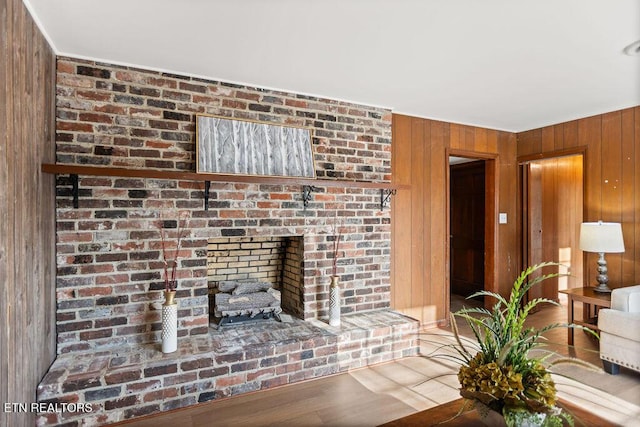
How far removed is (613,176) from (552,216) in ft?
5.03

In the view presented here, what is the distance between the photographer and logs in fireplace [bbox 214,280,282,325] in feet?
9.66

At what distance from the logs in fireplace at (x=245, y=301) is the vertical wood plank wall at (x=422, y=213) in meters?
1.29

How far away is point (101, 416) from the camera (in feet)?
6.94

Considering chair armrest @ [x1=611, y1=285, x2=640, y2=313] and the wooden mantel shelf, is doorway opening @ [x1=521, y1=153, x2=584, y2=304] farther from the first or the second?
the wooden mantel shelf

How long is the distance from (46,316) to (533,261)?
198 inches

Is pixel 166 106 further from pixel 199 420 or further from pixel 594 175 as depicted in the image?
pixel 594 175

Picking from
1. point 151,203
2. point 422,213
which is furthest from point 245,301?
point 422,213

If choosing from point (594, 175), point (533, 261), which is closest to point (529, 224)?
point (533, 261)

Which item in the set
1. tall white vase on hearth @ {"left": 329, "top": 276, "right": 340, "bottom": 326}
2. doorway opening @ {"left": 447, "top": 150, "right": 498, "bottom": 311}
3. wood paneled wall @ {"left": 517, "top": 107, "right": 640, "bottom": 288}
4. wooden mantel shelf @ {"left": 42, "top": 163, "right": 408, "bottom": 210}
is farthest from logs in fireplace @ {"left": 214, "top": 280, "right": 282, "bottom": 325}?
wood paneled wall @ {"left": 517, "top": 107, "right": 640, "bottom": 288}

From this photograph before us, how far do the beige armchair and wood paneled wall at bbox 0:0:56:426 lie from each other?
3.84 m

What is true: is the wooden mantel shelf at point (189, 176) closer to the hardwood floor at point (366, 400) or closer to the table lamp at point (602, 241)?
the hardwood floor at point (366, 400)

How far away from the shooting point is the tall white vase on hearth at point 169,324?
7.79ft

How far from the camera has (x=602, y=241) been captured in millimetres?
3193

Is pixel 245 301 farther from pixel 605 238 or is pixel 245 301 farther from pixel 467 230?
pixel 467 230
